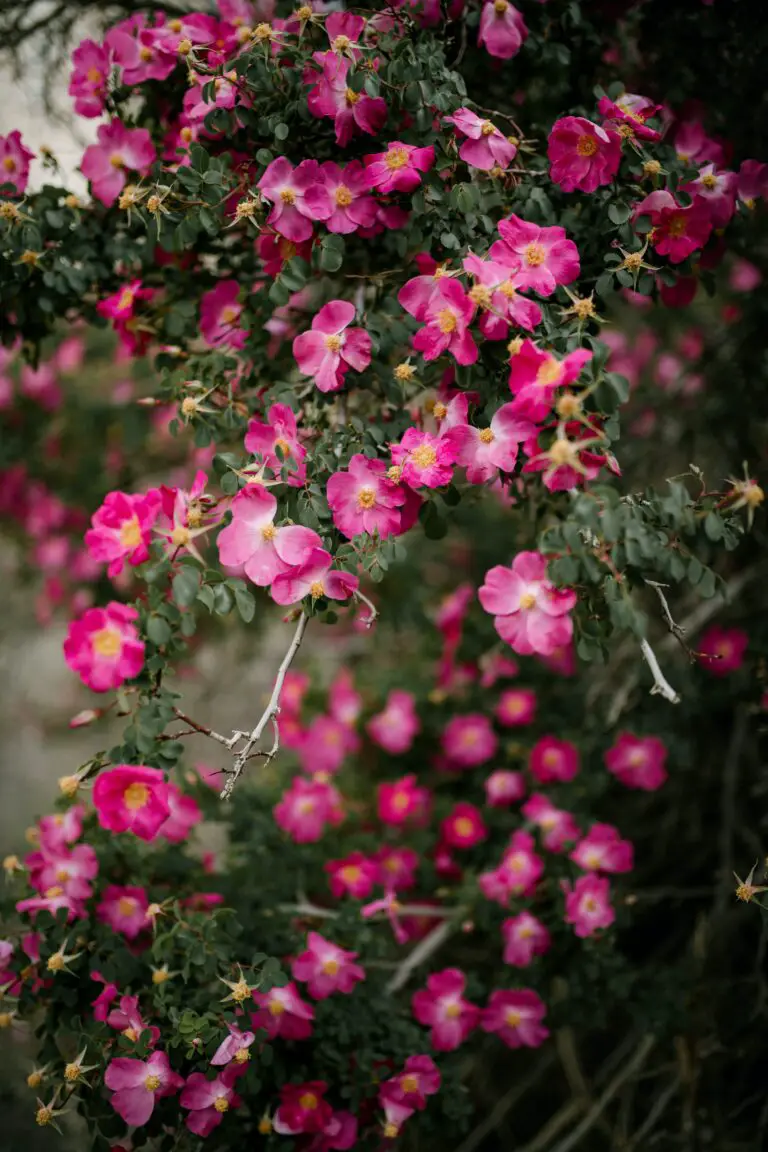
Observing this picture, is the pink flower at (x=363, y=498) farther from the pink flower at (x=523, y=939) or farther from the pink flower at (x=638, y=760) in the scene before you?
the pink flower at (x=638, y=760)

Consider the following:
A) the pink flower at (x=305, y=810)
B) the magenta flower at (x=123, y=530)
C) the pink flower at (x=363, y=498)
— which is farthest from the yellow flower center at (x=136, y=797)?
the pink flower at (x=305, y=810)

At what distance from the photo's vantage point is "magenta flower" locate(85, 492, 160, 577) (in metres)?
0.99

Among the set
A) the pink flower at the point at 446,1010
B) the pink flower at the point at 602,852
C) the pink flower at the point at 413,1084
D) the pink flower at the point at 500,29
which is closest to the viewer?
the pink flower at the point at 500,29

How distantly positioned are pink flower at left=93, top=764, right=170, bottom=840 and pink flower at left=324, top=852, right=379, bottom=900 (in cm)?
61

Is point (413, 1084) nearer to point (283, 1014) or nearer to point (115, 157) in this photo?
point (283, 1014)

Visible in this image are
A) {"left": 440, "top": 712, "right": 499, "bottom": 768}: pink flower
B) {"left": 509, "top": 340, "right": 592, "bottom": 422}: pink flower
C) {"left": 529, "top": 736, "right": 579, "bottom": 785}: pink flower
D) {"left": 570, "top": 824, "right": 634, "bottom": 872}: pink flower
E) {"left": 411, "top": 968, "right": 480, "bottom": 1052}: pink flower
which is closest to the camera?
{"left": 509, "top": 340, "right": 592, "bottom": 422}: pink flower

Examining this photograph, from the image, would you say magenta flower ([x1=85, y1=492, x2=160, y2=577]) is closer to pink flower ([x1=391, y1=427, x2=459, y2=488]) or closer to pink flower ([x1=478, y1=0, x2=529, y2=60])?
pink flower ([x1=391, y1=427, x2=459, y2=488])

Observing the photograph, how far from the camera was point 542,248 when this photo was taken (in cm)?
94

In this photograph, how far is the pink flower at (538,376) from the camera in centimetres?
83

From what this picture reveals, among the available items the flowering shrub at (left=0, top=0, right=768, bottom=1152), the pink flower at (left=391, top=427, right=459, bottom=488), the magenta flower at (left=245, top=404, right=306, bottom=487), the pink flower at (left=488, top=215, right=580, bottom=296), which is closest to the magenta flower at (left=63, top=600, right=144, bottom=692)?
the flowering shrub at (left=0, top=0, right=768, bottom=1152)

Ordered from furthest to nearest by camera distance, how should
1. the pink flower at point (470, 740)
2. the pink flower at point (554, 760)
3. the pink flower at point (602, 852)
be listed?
the pink flower at point (470, 740), the pink flower at point (554, 760), the pink flower at point (602, 852)

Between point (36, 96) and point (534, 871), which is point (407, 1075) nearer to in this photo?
point (534, 871)

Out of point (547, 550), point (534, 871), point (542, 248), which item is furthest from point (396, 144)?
point (534, 871)

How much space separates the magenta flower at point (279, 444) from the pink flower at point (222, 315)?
0.88 ft
